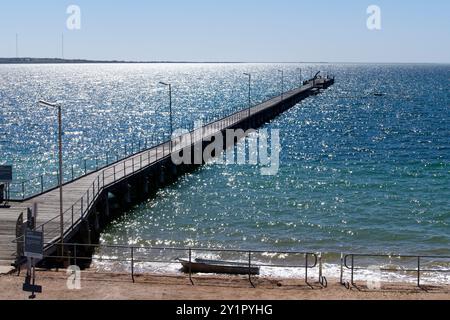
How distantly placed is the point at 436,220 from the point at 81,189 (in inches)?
710

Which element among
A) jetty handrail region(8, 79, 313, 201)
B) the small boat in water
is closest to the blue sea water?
jetty handrail region(8, 79, 313, 201)

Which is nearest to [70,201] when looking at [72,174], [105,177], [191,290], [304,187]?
[105,177]

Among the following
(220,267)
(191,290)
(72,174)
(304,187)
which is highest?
(72,174)

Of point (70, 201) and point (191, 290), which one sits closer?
point (191, 290)

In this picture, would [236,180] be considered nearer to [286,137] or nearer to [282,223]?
[282,223]

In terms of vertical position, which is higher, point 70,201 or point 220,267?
point 70,201

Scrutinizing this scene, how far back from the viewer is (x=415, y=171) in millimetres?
48656

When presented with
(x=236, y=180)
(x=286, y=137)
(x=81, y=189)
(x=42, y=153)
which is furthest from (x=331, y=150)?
(x=81, y=189)

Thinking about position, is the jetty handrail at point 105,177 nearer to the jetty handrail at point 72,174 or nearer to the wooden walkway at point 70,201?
the wooden walkway at point 70,201

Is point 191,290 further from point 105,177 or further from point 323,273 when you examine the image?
point 105,177

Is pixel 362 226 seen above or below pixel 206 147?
below

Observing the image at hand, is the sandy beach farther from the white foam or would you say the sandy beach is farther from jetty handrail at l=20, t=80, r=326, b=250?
jetty handrail at l=20, t=80, r=326, b=250

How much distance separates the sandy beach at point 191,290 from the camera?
18.7 metres

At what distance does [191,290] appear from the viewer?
1941cm
